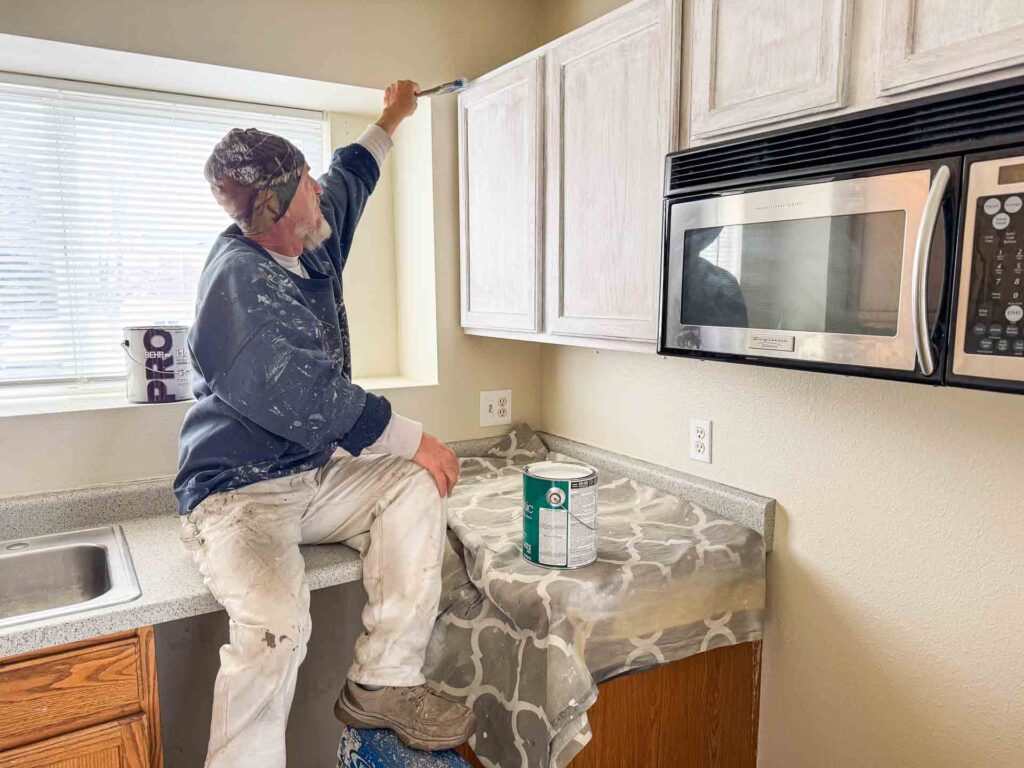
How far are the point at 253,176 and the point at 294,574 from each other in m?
0.75

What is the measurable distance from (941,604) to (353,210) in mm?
1481

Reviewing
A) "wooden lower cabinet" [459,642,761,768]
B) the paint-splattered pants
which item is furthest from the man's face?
"wooden lower cabinet" [459,642,761,768]

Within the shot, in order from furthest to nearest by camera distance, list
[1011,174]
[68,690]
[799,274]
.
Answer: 1. [68,690]
2. [799,274]
3. [1011,174]

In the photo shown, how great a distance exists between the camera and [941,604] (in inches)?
49.1

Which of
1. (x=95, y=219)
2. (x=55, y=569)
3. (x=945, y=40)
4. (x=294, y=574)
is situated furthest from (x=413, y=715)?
(x=95, y=219)

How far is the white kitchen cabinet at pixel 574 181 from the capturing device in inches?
55.2

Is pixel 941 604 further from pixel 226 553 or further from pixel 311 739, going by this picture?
pixel 311 739

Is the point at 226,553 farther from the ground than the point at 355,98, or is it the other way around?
the point at 355,98

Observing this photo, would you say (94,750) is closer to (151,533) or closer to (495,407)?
(151,533)

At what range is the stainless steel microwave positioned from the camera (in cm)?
86

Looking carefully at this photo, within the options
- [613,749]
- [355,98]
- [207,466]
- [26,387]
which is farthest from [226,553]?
[355,98]

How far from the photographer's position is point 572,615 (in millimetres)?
1265

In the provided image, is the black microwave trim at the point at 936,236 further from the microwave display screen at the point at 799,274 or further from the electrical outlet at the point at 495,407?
the electrical outlet at the point at 495,407

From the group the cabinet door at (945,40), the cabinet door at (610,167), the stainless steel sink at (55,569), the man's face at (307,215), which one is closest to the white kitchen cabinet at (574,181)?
the cabinet door at (610,167)
